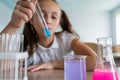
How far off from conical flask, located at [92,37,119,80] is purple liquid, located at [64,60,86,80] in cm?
3

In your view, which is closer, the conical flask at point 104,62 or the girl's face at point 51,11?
the conical flask at point 104,62

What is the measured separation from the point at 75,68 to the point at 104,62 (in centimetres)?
6

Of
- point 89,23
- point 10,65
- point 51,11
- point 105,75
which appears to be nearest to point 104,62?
point 105,75

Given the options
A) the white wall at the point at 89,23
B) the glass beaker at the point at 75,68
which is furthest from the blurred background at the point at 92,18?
the glass beaker at the point at 75,68

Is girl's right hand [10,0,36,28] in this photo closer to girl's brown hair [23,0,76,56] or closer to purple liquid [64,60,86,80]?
purple liquid [64,60,86,80]

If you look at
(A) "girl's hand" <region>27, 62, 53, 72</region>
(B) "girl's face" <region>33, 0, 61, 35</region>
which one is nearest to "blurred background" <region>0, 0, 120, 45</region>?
(B) "girl's face" <region>33, 0, 61, 35</region>

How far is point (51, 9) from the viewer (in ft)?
3.24

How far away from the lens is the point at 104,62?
0.36m

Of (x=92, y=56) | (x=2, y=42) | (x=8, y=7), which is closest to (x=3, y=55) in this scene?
(x=2, y=42)

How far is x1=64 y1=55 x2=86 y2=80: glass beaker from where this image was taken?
38 cm

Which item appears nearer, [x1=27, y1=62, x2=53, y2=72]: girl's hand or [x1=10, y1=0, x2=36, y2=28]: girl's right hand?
[x1=10, y1=0, x2=36, y2=28]: girl's right hand

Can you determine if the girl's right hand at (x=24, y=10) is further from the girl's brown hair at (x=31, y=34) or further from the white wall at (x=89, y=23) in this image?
the white wall at (x=89, y=23)

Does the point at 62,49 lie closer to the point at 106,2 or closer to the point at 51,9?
the point at 51,9

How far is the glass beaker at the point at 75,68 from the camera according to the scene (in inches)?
14.8
